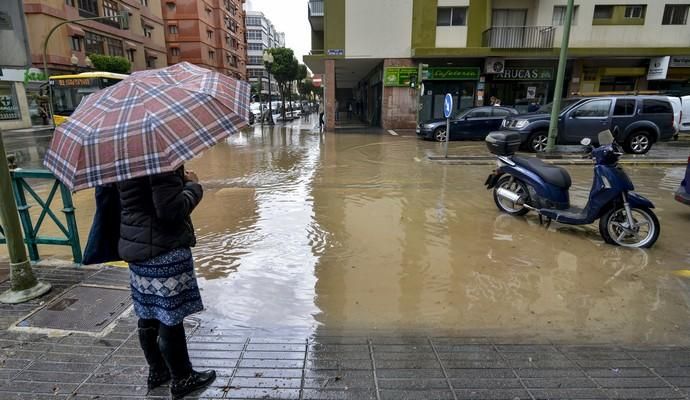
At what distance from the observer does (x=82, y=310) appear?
3438 millimetres

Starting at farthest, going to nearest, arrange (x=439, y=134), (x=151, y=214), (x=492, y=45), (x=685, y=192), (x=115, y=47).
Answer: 1. (x=115, y=47)
2. (x=492, y=45)
3. (x=439, y=134)
4. (x=685, y=192)
5. (x=151, y=214)

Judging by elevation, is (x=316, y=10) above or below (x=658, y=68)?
above

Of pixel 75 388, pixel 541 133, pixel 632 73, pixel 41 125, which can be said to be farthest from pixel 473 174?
pixel 41 125

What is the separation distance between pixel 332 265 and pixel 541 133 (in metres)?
11.0

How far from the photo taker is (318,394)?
8.20ft

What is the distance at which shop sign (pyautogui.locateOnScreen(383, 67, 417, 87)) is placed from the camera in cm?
2189

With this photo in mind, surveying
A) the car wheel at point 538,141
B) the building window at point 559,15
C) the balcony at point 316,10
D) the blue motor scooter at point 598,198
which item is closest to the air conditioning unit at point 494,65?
the building window at point 559,15

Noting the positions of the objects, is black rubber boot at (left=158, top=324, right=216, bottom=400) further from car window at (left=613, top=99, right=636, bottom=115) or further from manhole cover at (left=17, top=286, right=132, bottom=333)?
car window at (left=613, top=99, right=636, bottom=115)

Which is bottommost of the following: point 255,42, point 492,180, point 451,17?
point 492,180

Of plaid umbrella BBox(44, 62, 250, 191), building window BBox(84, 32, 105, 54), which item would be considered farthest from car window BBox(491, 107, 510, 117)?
building window BBox(84, 32, 105, 54)

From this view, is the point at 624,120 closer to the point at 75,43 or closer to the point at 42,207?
the point at 42,207

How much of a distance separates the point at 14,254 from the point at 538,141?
44.1ft

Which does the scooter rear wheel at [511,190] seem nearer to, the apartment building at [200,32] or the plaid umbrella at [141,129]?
the plaid umbrella at [141,129]

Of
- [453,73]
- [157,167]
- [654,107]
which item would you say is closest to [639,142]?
[654,107]
